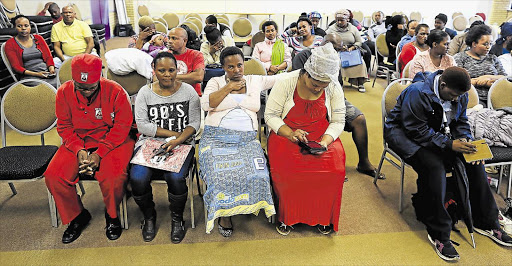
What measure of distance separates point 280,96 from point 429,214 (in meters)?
1.24

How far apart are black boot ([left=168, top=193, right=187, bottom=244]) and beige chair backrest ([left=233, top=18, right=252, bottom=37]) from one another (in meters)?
5.46

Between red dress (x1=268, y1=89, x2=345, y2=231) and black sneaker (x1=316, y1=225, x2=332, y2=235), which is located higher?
red dress (x1=268, y1=89, x2=345, y2=231)

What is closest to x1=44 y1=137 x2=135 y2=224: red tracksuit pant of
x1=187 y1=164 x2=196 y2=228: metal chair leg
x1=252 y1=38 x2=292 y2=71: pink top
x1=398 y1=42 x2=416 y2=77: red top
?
x1=187 y1=164 x2=196 y2=228: metal chair leg

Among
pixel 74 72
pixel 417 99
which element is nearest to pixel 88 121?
pixel 74 72

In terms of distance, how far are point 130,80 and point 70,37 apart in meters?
2.25

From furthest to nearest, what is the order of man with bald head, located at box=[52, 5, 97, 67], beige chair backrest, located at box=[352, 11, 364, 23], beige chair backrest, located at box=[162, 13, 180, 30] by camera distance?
beige chair backrest, located at box=[352, 11, 364, 23], beige chair backrest, located at box=[162, 13, 180, 30], man with bald head, located at box=[52, 5, 97, 67]

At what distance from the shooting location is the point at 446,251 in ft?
7.27

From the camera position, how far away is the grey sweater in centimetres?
242

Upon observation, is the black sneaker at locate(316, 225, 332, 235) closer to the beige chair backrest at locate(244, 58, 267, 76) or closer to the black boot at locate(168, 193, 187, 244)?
the black boot at locate(168, 193, 187, 244)

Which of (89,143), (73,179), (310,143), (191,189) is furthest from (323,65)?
(73,179)

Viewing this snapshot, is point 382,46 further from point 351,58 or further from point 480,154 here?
point 480,154

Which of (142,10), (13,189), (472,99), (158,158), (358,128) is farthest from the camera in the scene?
(142,10)

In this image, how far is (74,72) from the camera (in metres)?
2.21

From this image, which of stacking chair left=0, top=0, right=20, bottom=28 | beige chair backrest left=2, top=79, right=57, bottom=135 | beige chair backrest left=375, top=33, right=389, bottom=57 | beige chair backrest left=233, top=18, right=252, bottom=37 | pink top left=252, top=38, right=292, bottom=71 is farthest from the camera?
beige chair backrest left=233, top=18, right=252, bottom=37
